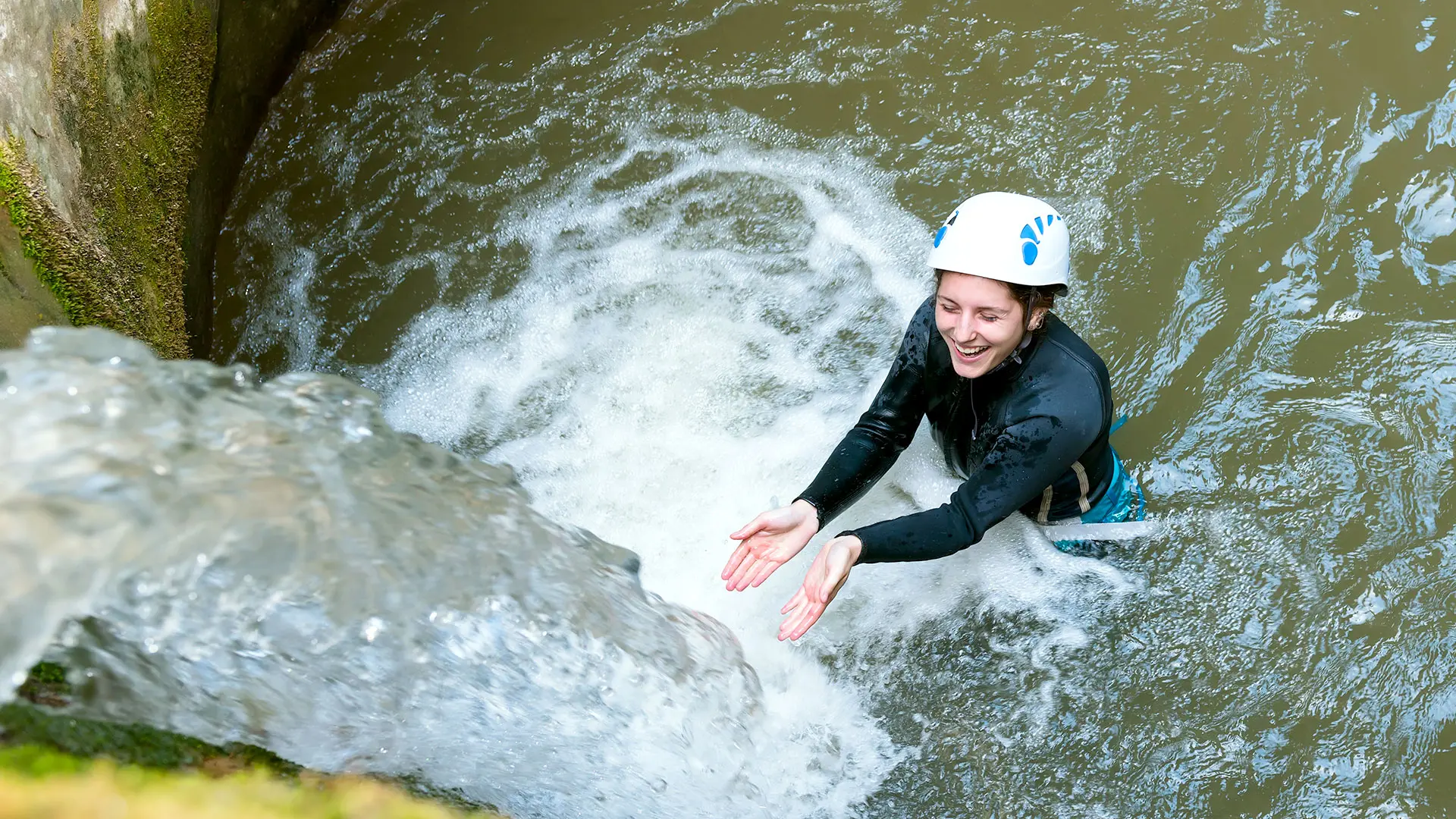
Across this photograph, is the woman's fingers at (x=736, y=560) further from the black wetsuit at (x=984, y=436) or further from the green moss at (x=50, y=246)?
the green moss at (x=50, y=246)

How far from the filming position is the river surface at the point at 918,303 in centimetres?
329

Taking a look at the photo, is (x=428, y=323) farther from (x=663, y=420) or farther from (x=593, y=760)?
(x=593, y=760)

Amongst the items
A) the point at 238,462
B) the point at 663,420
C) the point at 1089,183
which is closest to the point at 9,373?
the point at 238,462

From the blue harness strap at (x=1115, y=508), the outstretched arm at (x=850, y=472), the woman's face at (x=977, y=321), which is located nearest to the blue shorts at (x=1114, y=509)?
the blue harness strap at (x=1115, y=508)

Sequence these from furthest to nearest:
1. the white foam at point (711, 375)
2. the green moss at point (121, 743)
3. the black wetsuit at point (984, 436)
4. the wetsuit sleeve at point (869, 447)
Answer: the white foam at point (711, 375), the wetsuit sleeve at point (869, 447), the black wetsuit at point (984, 436), the green moss at point (121, 743)

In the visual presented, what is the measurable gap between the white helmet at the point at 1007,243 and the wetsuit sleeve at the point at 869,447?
0.49m

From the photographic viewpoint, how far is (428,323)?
421 centimetres

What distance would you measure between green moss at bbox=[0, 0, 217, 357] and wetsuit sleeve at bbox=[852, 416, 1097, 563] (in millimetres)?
2540

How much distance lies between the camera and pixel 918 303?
4266 mm

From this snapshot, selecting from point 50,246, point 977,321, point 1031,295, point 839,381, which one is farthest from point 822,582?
point 50,246

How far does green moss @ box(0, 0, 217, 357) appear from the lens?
3.15 metres

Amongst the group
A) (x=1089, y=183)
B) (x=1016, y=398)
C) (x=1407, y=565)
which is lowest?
(x=1407, y=565)

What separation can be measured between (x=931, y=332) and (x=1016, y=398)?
0.33 meters

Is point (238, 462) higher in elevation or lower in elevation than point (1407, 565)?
lower
